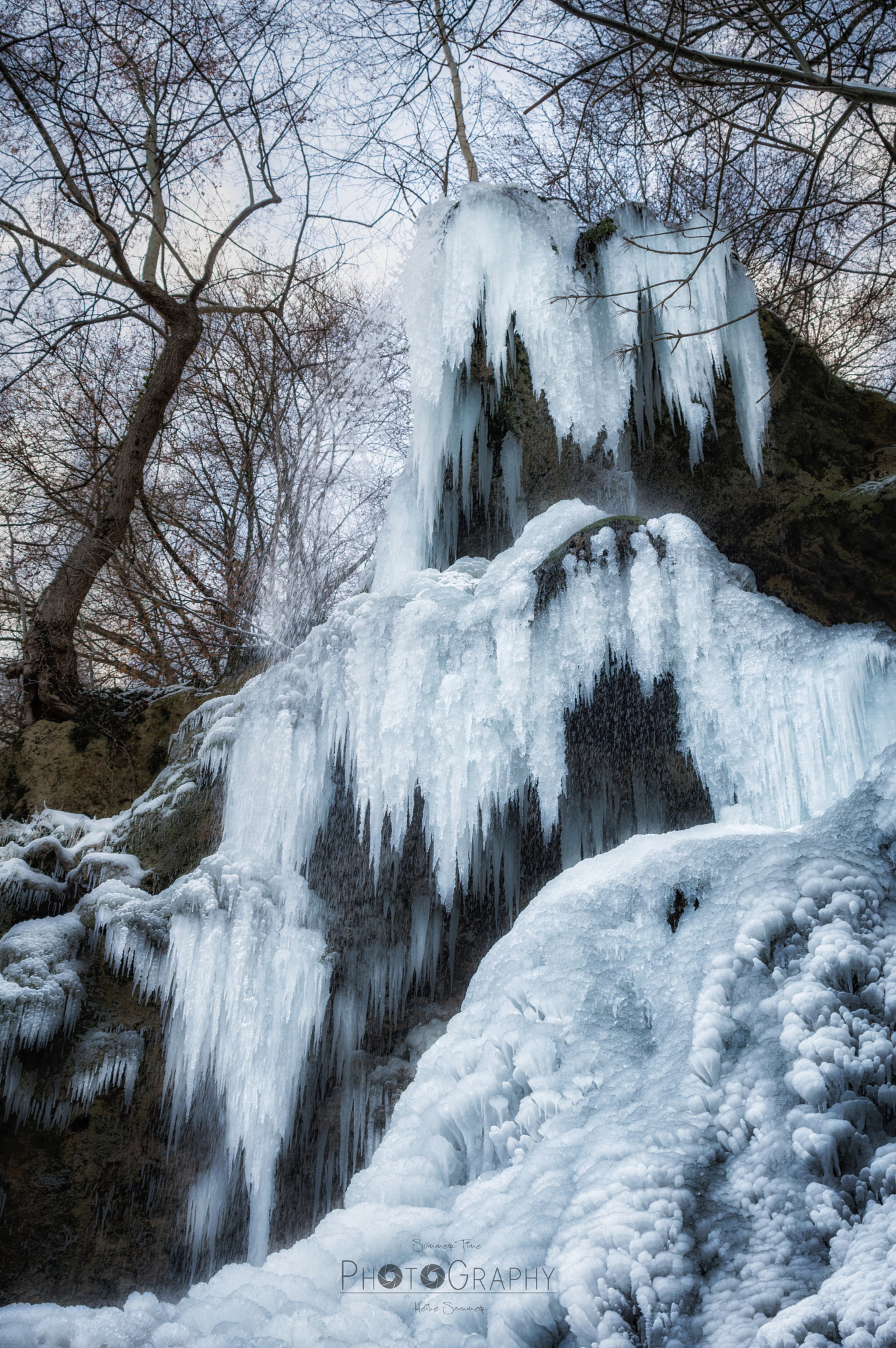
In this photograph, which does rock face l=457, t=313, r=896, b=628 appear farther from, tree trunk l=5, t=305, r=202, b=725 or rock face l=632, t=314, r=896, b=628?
tree trunk l=5, t=305, r=202, b=725

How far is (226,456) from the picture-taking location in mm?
10633

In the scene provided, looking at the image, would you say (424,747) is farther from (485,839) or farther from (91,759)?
(91,759)

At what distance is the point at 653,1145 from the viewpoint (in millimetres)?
1851

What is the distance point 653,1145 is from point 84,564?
6.80m

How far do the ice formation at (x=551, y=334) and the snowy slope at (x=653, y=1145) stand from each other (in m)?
3.28

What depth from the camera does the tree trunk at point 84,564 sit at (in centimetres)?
670

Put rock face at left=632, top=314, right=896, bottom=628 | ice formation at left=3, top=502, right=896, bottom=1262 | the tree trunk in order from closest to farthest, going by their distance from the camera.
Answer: ice formation at left=3, top=502, right=896, bottom=1262
rock face at left=632, top=314, right=896, bottom=628
the tree trunk

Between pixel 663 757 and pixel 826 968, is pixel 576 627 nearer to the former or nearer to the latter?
pixel 663 757

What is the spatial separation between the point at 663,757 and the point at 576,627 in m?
0.86

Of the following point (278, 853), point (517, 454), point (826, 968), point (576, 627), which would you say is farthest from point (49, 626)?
point (826, 968)

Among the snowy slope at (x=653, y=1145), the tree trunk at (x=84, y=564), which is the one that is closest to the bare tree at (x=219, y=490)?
the tree trunk at (x=84, y=564)

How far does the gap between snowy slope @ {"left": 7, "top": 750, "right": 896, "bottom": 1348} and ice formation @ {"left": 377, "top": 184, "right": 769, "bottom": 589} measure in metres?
3.28

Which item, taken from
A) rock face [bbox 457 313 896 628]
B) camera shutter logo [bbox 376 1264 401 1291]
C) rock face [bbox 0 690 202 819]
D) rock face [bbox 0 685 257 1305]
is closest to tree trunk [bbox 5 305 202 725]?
rock face [bbox 0 690 202 819]

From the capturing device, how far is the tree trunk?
670cm
